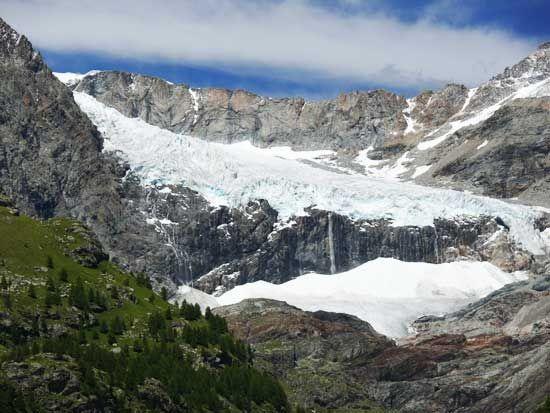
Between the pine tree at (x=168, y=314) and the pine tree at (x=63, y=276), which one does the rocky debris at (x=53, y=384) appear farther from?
the pine tree at (x=168, y=314)

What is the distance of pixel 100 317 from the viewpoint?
181m

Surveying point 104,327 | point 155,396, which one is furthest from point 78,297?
point 155,396

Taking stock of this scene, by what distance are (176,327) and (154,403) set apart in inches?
1215

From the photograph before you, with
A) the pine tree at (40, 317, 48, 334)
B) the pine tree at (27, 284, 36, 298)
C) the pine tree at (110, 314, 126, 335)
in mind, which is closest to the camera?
the pine tree at (40, 317, 48, 334)

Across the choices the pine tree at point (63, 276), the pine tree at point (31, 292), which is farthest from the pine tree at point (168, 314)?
the pine tree at point (31, 292)

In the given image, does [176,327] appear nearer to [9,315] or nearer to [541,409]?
[9,315]

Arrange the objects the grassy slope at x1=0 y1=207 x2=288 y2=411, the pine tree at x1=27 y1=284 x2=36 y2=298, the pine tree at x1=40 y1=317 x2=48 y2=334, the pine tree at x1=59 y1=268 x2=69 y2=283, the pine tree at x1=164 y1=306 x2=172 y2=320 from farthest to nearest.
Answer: the pine tree at x1=164 y1=306 x2=172 y2=320
the pine tree at x1=59 y1=268 x2=69 y2=283
the pine tree at x1=27 y1=284 x2=36 y2=298
the grassy slope at x1=0 y1=207 x2=288 y2=411
the pine tree at x1=40 y1=317 x2=48 y2=334

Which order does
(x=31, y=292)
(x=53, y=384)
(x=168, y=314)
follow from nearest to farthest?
(x=53, y=384) < (x=31, y=292) < (x=168, y=314)

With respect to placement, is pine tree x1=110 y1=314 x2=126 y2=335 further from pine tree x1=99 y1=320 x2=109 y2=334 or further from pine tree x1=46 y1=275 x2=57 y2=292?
pine tree x1=46 y1=275 x2=57 y2=292

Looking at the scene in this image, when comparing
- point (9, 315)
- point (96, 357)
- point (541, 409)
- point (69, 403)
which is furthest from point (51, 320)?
point (541, 409)

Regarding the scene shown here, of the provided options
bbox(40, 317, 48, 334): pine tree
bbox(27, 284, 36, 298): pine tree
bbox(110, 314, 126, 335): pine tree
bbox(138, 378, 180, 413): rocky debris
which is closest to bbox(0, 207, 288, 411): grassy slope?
bbox(27, 284, 36, 298): pine tree

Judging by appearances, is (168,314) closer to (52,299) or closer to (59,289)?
(59,289)

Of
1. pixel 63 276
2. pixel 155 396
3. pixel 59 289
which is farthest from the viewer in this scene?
pixel 63 276

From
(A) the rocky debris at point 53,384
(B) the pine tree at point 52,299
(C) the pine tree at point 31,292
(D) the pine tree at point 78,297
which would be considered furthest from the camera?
(D) the pine tree at point 78,297
